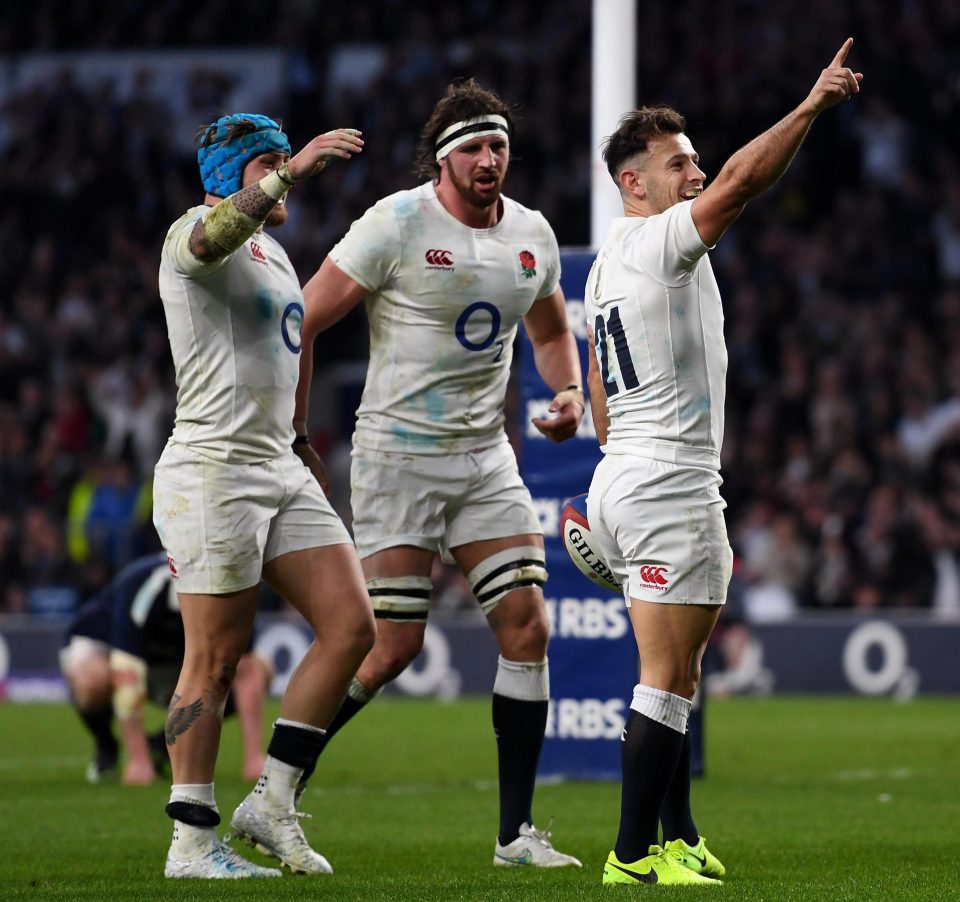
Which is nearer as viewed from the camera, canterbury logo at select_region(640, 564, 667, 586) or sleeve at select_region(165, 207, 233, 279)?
canterbury logo at select_region(640, 564, 667, 586)

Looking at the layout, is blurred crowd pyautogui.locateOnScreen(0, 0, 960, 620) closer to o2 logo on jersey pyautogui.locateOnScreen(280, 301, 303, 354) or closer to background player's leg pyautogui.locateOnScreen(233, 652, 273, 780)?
background player's leg pyautogui.locateOnScreen(233, 652, 273, 780)

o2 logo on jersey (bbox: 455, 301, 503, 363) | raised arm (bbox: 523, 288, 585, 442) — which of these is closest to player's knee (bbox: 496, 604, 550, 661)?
raised arm (bbox: 523, 288, 585, 442)

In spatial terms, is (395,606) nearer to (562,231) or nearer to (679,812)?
(679,812)

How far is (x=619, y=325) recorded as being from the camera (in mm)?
5574

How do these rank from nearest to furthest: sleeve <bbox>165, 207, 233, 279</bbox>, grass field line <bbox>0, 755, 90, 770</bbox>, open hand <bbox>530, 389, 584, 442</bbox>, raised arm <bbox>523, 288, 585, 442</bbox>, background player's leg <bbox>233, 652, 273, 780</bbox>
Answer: sleeve <bbox>165, 207, 233, 279</bbox>
open hand <bbox>530, 389, 584, 442</bbox>
raised arm <bbox>523, 288, 585, 442</bbox>
background player's leg <bbox>233, 652, 273, 780</bbox>
grass field line <bbox>0, 755, 90, 770</bbox>

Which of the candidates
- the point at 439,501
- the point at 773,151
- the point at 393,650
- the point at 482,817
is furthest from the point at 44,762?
the point at 773,151

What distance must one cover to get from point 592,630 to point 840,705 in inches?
265

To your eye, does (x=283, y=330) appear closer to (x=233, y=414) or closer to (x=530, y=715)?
(x=233, y=414)

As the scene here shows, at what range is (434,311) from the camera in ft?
21.1

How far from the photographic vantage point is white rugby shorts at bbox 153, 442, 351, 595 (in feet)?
19.0

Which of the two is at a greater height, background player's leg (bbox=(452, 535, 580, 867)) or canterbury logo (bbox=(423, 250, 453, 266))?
canterbury logo (bbox=(423, 250, 453, 266))

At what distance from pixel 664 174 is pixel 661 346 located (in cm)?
57

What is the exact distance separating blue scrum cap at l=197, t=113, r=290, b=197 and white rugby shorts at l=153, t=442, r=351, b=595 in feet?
2.82

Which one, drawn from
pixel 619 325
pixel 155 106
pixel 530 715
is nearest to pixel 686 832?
pixel 530 715
